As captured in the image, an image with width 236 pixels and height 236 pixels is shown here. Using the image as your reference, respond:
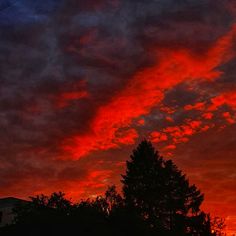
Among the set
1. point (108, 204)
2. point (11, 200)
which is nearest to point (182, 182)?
point (108, 204)

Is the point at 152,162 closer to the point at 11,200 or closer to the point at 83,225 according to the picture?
the point at 11,200

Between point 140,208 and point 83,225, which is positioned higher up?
point 140,208

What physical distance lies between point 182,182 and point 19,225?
121ft

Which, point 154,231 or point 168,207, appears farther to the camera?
point 168,207

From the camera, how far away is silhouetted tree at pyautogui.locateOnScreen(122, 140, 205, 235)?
199 ft

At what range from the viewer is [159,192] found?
6147 cm

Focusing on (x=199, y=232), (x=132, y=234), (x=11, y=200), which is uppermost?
(x=11, y=200)

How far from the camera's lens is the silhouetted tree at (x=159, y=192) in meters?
60.7

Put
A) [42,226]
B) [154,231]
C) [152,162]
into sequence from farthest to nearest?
1. [152,162]
2. [154,231]
3. [42,226]

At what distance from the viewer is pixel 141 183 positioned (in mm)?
63688

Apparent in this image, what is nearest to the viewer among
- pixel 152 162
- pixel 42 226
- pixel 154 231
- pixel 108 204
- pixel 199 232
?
pixel 42 226

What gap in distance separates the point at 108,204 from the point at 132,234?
36.6 meters

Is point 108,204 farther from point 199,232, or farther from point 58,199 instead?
point 199,232

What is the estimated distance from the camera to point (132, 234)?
1367 inches
